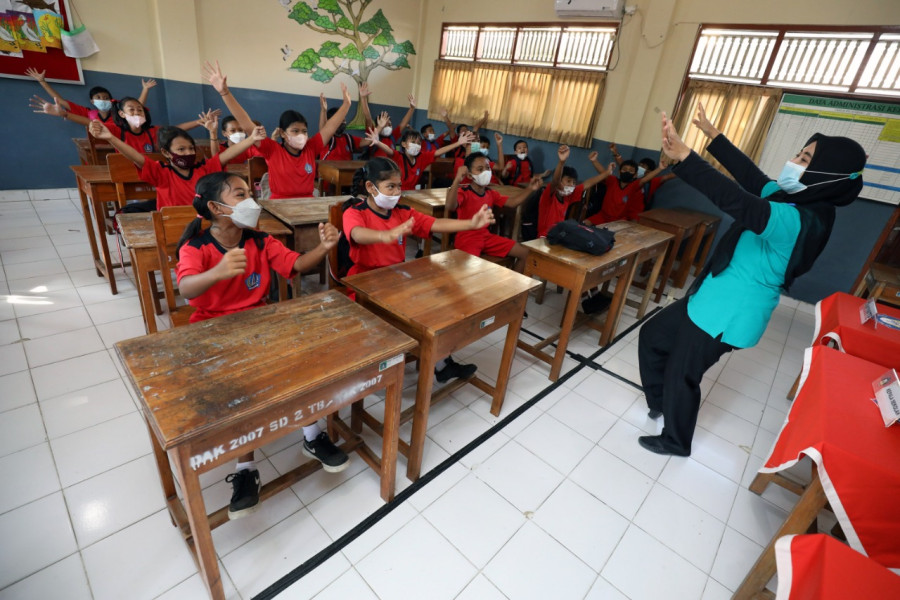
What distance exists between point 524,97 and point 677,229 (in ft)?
11.1

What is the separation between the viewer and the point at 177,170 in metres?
2.72

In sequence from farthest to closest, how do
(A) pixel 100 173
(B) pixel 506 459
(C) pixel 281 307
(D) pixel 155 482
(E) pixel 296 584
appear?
(A) pixel 100 173 → (B) pixel 506 459 → (D) pixel 155 482 → (C) pixel 281 307 → (E) pixel 296 584

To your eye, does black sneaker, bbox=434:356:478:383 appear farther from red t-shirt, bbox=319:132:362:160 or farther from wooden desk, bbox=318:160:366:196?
red t-shirt, bbox=319:132:362:160

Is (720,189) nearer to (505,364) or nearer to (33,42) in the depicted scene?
(505,364)

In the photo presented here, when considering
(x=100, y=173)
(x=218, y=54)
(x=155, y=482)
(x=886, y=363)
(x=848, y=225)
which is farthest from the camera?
(x=218, y=54)

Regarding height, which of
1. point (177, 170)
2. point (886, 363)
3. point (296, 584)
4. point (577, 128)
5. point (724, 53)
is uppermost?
point (724, 53)

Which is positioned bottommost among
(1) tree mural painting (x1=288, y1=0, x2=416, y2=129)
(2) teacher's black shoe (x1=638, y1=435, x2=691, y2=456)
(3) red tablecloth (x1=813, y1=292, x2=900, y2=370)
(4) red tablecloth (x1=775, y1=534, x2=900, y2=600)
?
(2) teacher's black shoe (x1=638, y1=435, x2=691, y2=456)

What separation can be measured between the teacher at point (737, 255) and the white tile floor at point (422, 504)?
34 cm

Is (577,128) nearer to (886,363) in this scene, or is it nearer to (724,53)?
(724,53)

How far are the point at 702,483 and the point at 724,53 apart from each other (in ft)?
15.2

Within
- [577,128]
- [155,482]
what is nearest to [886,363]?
[155,482]

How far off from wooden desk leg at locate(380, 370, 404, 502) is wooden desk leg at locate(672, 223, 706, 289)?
3981 mm

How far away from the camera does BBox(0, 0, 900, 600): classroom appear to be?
1.29 meters

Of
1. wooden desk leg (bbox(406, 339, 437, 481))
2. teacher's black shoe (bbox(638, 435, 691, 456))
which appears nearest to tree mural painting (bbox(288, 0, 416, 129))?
wooden desk leg (bbox(406, 339, 437, 481))
